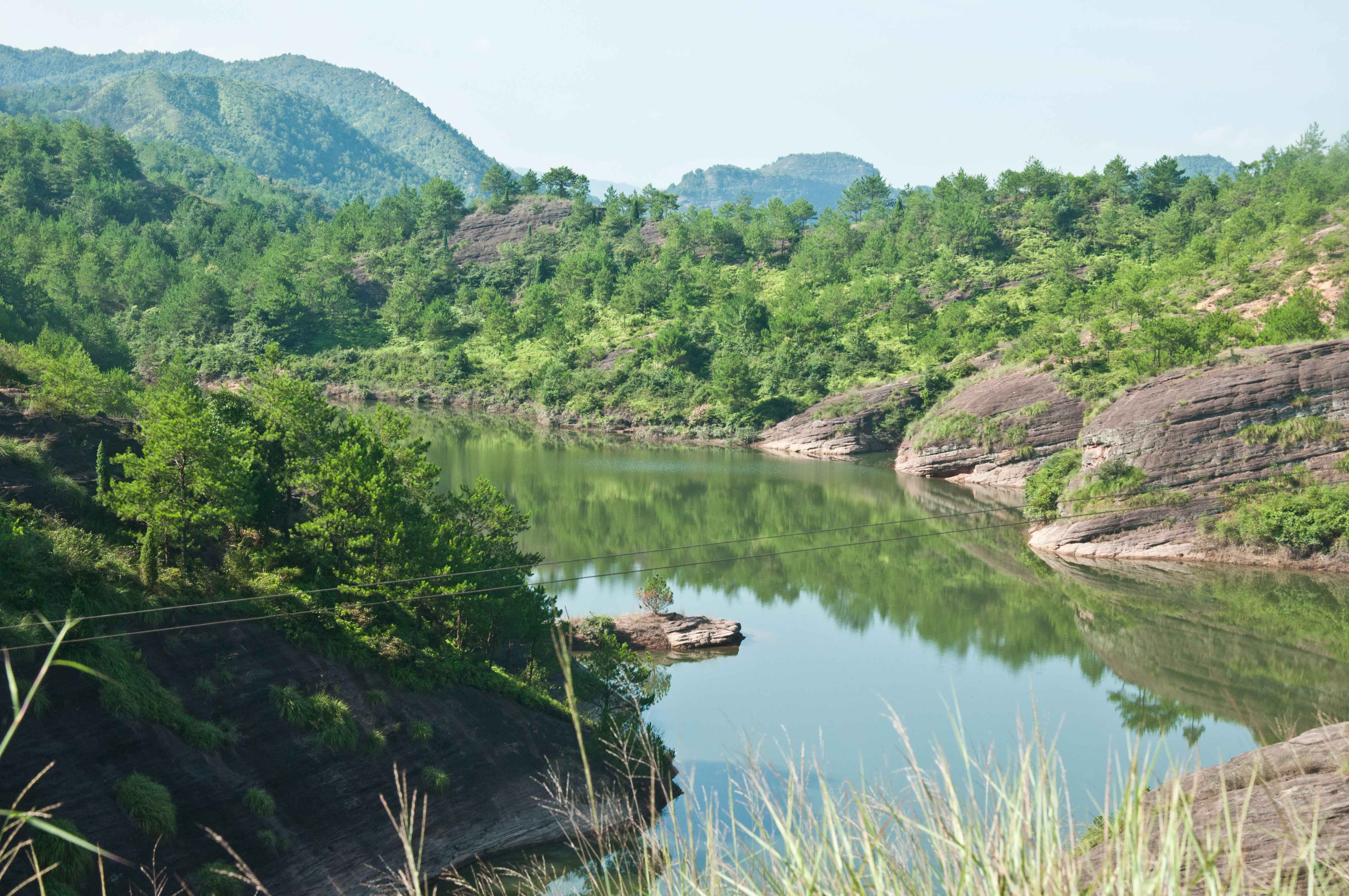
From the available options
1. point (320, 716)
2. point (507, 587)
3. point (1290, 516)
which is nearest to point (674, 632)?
point (507, 587)

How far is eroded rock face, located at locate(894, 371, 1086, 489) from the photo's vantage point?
49406 millimetres

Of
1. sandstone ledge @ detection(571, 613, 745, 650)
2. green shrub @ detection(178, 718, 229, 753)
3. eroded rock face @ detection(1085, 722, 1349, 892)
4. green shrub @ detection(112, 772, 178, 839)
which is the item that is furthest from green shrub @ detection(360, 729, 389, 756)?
eroded rock face @ detection(1085, 722, 1349, 892)

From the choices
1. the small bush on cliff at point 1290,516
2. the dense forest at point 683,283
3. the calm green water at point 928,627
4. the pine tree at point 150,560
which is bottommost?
the calm green water at point 928,627

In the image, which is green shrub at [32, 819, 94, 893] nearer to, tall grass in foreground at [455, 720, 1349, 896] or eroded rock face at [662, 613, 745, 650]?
tall grass in foreground at [455, 720, 1349, 896]

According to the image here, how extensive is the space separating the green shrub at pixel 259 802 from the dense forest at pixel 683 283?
39.1m

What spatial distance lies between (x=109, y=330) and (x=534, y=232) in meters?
53.0

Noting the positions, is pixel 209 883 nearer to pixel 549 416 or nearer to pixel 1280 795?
pixel 1280 795

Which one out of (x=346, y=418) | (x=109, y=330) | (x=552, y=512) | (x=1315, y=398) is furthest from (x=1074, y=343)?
(x=109, y=330)

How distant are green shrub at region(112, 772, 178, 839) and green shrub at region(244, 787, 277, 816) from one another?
103 centimetres

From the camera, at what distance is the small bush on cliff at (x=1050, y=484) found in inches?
1598

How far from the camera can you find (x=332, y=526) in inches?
747

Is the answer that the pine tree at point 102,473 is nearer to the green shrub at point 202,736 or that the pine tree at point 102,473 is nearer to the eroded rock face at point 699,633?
the green shrub at point 202,736

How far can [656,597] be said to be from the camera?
2823cm

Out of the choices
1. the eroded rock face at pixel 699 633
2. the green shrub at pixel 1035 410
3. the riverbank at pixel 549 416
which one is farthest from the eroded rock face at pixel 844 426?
the eroded rock face at pixel 699 633
